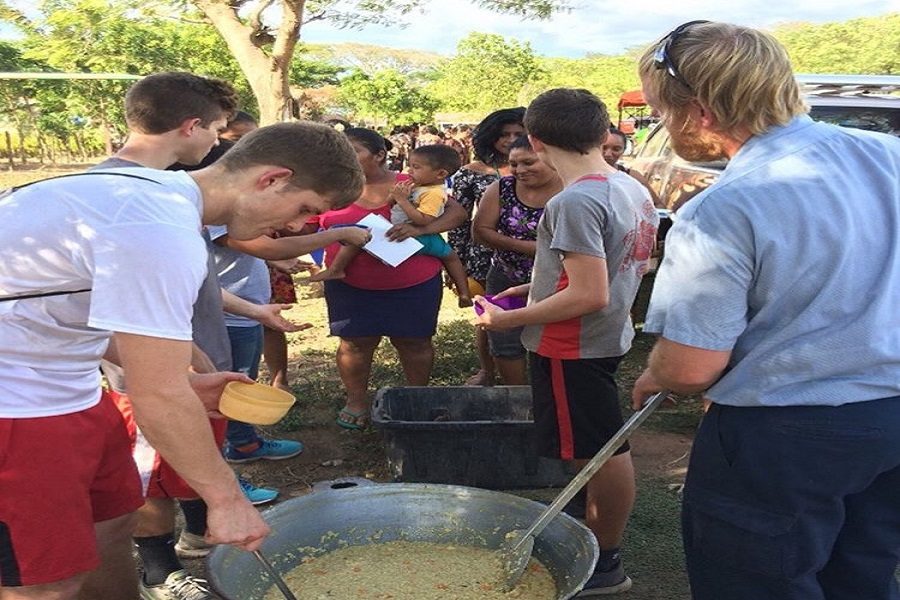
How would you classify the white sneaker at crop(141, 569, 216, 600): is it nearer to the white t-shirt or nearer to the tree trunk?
the white t-shirt

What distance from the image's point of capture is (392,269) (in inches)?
159

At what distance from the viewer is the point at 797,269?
1501 millimetres

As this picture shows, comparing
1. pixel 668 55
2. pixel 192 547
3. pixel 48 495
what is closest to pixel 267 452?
pixel 192 547

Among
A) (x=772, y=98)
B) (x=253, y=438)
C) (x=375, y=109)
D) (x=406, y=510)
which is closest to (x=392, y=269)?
(x=253, y=438)

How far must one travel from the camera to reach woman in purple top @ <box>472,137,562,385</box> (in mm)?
3695

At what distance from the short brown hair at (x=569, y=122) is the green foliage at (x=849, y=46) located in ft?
130

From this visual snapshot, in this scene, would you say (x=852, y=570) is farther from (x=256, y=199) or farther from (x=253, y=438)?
(x=253, y=438)

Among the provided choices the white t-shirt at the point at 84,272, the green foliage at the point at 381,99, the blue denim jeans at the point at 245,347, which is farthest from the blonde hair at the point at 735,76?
the green foliage at the point at 381,99

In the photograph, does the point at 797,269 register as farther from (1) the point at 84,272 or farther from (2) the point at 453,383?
(2) the point at 453,383

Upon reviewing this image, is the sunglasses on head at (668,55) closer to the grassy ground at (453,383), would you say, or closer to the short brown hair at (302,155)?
the short brown hair at (302,155)

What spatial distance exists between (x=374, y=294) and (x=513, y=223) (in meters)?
0.79

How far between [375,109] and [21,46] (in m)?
14.6

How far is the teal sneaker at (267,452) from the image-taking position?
3.89 metres

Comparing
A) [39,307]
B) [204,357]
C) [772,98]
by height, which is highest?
[772,98]
